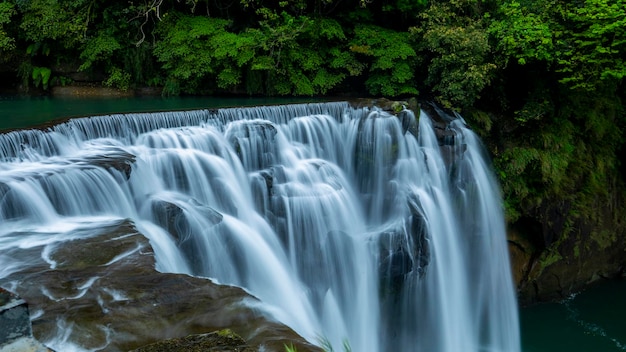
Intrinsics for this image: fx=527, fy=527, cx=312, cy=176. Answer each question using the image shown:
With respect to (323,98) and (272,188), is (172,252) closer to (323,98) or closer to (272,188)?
(272,188)

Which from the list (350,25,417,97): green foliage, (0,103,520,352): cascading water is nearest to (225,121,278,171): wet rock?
(0,103,520,352): cascading water

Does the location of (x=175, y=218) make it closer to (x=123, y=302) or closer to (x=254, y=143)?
(x=123, y=302)

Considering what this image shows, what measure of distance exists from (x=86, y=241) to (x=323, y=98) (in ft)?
32.2

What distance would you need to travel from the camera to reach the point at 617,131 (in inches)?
540

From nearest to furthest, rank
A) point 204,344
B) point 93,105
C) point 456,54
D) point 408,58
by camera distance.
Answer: point 204,344 → point 456,54 → point 93,105 → point 408,58

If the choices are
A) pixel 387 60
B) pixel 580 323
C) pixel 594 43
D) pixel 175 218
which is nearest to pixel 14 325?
pixel 175 218

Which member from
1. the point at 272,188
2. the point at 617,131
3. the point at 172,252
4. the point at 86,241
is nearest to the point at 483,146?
the point at 617,131

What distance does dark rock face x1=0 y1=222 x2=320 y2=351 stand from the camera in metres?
4.35

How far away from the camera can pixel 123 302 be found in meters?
4.79

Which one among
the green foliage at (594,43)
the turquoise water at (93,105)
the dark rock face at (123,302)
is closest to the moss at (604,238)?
the green foliage at (594,43)

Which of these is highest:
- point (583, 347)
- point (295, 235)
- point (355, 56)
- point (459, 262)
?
point (355, 56)

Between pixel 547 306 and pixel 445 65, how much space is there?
6286 mm

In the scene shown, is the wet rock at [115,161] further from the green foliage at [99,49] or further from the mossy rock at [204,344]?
the green foliage at [99,49]

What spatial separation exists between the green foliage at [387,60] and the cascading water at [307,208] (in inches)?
89.2
